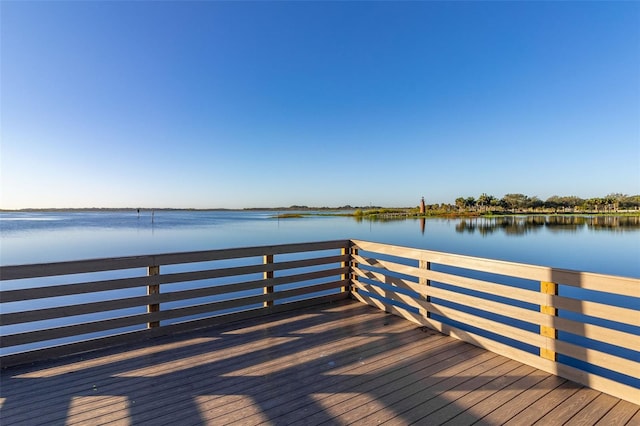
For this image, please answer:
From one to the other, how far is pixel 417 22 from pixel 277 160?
12.7 m

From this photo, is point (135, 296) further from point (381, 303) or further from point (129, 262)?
point (381, 303)

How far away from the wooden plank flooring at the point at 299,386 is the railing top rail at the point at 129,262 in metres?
0.80

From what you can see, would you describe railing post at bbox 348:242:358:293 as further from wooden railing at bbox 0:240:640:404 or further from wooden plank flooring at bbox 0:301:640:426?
wooden plank flooring at bbox 0:301:640:426

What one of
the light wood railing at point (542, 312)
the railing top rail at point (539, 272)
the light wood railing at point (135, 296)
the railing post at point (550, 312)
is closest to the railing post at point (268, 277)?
the light wood railing at point (135, 296)

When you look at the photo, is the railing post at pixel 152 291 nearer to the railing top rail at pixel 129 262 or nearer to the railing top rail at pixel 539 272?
the railing top rail at pixel 129 262

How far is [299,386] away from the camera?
6.84 feet

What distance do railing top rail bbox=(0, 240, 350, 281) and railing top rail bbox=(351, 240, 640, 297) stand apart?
1442 mm

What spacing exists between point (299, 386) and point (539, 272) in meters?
2.11

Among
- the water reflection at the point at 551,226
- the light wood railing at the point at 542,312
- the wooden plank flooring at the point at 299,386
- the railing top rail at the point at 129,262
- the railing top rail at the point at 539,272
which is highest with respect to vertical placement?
the railing top rail at the point at 129,262

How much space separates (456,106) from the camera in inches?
504

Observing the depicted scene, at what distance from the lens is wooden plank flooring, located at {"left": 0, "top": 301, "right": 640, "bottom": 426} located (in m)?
1.74

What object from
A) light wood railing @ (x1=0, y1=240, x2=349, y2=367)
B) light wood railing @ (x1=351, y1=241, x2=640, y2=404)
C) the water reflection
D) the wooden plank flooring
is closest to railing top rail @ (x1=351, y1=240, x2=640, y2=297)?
light wood railing @ (x1=351, y1=241, x2=640, y2=404)

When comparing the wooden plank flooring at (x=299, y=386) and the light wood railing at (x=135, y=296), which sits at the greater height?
the light wood railing at (x=135, y=296)

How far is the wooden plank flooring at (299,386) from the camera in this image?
5.71 ft
